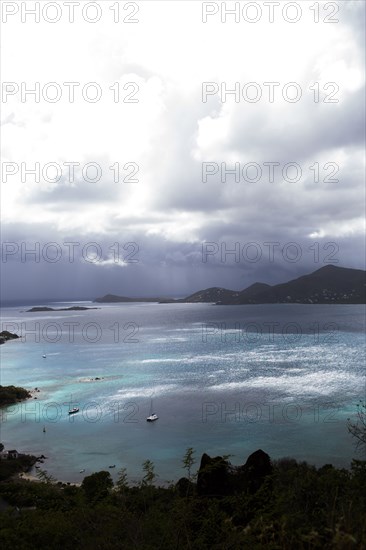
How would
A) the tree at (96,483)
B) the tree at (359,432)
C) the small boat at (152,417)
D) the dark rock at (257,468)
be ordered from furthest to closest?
the small boat at (152,417) → the tree at (96,483) → the dark rock at (257,468) → the tree at (359,432)

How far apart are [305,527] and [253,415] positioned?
45.1 m

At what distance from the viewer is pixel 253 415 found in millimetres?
49625

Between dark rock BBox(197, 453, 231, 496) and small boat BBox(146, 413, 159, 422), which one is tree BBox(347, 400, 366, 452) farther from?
small boat BBox(146, 413, 159, 422)

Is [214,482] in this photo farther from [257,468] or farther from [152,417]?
[152,417]

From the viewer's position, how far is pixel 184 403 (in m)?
56.8

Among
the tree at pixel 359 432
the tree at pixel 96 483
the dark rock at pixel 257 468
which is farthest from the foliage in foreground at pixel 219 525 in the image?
the tree at pixel 96 483

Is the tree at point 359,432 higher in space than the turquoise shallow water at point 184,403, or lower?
higher

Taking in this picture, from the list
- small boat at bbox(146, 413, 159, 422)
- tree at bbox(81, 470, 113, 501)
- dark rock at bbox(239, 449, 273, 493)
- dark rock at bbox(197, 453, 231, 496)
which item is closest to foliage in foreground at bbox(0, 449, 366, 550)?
dark rock at bbox(197, 453, 231, 496)

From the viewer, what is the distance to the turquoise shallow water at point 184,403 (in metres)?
40.0

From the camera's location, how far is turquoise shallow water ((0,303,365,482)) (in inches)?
1574

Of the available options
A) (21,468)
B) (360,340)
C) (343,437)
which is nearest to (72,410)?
(21,468)

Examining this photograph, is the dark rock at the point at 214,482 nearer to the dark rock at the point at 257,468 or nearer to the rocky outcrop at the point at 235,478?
the rocky outcrop at the point at 235,478

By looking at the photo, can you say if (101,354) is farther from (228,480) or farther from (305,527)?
(305,527)

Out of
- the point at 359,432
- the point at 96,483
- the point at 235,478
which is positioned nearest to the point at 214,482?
the point at 235,478
